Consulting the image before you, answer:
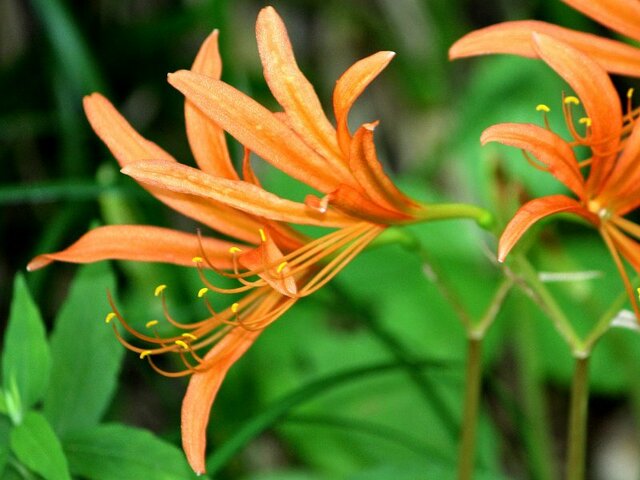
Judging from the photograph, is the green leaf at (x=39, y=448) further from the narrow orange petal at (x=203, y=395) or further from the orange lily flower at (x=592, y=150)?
the orange lily flower at (x=592, y=150)

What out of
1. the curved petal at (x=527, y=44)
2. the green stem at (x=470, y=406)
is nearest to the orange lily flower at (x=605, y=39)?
the curved petal at (x=527, y=44)

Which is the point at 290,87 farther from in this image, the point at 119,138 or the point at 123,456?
the point at 123,456

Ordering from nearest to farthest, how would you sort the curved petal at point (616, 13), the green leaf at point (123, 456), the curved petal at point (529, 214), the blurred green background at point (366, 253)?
the curved petal at point (529, 214) < the green leaf at point (123, 456) < the curved petal at point (616, 13) < the blurred green background at point (366, 253)

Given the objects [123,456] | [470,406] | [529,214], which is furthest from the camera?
[470,406]

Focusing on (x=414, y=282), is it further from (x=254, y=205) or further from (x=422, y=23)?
(x=254, y=205)

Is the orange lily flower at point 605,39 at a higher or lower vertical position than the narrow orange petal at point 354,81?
lower

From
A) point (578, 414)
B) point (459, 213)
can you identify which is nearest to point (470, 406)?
point (578, 414)

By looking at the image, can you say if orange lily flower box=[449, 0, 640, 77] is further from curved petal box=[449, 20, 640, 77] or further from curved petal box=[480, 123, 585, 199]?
curved petal box=[480, 123, 585, 199]
